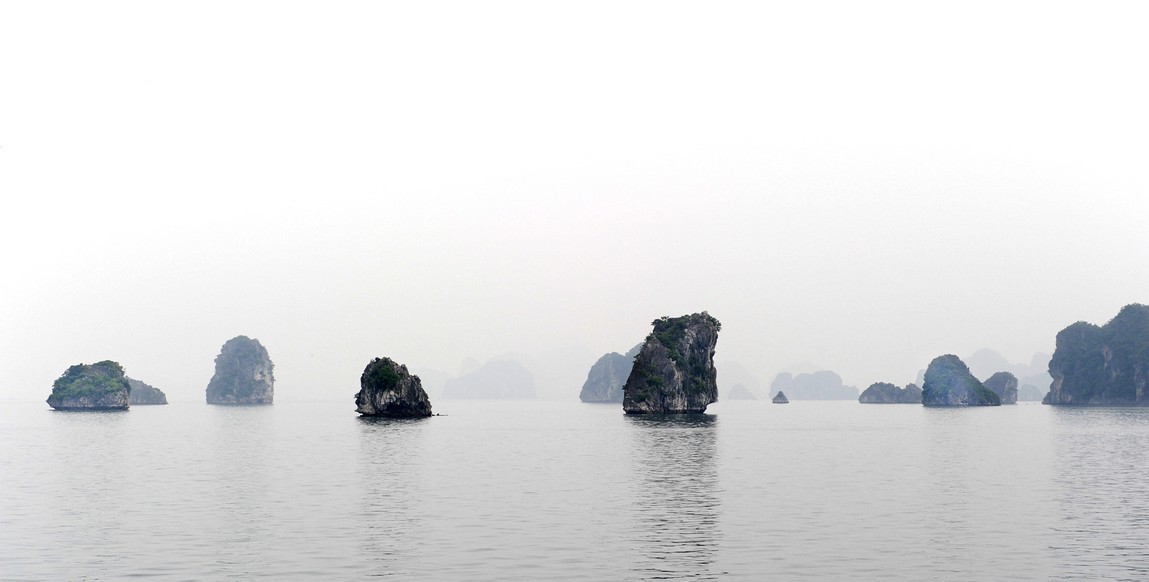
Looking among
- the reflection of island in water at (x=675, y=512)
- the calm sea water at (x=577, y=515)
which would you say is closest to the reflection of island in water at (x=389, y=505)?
the calm sea water at (x=577, y=515)

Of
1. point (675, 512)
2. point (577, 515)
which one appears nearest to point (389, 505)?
point (577, 515)

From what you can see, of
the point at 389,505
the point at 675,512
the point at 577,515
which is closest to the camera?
the point at 577,515

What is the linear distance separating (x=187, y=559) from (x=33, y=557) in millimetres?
6562

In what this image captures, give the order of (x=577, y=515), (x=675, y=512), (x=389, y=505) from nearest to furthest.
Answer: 1. (x=577, y=515)
2. (x=675, y=512)
3. (x=389, y=505)

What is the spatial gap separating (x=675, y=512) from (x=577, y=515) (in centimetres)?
513

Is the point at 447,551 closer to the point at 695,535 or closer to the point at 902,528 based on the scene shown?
the point at 695,535

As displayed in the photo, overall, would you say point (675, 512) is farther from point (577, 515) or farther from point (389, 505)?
point (389, 505)

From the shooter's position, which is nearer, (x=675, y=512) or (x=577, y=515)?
(x=577, y=515)

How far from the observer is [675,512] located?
53.8 m

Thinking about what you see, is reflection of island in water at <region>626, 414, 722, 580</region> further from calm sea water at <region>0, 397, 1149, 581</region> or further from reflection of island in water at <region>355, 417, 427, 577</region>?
reflection of island in water at <region>355, 417, 427, 577</region>

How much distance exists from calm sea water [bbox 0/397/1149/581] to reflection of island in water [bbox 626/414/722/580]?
0.57ft

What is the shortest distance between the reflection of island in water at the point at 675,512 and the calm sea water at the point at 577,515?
0.57 ft

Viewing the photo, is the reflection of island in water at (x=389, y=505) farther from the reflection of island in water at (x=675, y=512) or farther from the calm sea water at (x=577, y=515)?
the reflection of island in water at (x=675, y=512)

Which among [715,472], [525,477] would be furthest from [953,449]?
[525,477]
